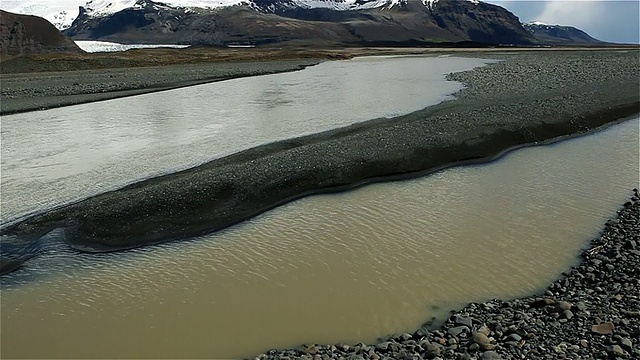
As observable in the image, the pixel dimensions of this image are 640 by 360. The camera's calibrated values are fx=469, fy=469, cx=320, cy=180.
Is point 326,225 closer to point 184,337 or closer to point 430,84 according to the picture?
point 184,337

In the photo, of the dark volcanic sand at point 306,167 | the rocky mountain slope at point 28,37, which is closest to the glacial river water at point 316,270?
the dark volcanic sand at point 306,167

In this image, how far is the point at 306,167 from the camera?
66.5 ft

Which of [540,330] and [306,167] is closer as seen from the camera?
[540,330]

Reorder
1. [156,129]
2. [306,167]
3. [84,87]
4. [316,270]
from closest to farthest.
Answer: [316,270]
[306,167]
[156,129]
[84,87]

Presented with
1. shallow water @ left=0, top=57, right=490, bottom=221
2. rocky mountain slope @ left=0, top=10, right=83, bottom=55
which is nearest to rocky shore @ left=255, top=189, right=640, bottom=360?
shallow water @ left=0, top=57, right=490, bottom=221

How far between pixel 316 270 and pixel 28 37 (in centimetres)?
11817

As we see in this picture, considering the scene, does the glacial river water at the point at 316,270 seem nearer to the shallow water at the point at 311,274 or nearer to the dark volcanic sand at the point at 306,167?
the shallow water at the point at 311,274

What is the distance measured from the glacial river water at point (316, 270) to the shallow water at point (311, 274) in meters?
0.04

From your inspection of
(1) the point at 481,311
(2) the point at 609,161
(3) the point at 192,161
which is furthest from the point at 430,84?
(1) the point at 481,311

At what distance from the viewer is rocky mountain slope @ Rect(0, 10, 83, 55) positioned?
99875mm

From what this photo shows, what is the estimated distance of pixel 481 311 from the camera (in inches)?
394

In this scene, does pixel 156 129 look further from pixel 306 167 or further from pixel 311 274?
pixel 311 274

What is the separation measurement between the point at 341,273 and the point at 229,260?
332 cm

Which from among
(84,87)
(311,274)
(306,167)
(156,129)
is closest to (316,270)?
(311,274)
